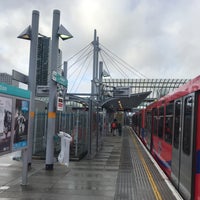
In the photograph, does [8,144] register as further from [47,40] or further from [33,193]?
[47,40]

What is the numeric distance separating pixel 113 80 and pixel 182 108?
262 feet

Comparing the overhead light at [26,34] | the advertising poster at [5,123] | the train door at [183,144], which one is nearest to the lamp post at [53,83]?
the overhead light at [26,34]

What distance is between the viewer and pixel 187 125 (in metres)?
8.31

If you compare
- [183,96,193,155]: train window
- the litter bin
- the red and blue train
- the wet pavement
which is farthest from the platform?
[183,96,193,155]: train window

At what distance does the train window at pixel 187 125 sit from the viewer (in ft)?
26.3

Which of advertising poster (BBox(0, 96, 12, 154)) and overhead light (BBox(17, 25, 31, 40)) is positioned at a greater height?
overhead light (BBox(17, 25, 31, 40))

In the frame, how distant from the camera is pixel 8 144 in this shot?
8.30m

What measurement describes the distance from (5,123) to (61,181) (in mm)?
3242

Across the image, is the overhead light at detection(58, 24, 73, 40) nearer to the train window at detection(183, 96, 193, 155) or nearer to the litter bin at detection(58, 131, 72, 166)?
the litter bin at detection(58, 131, 72, 166)

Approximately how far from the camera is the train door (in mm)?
7896

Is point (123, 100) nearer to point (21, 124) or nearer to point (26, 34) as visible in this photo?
point (26, 34)

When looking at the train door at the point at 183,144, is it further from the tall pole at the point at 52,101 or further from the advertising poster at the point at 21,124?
the tall pole at the point at 52,101

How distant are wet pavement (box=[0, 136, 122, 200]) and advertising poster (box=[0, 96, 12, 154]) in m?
1.15

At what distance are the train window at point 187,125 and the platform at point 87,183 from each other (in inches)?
56.4
